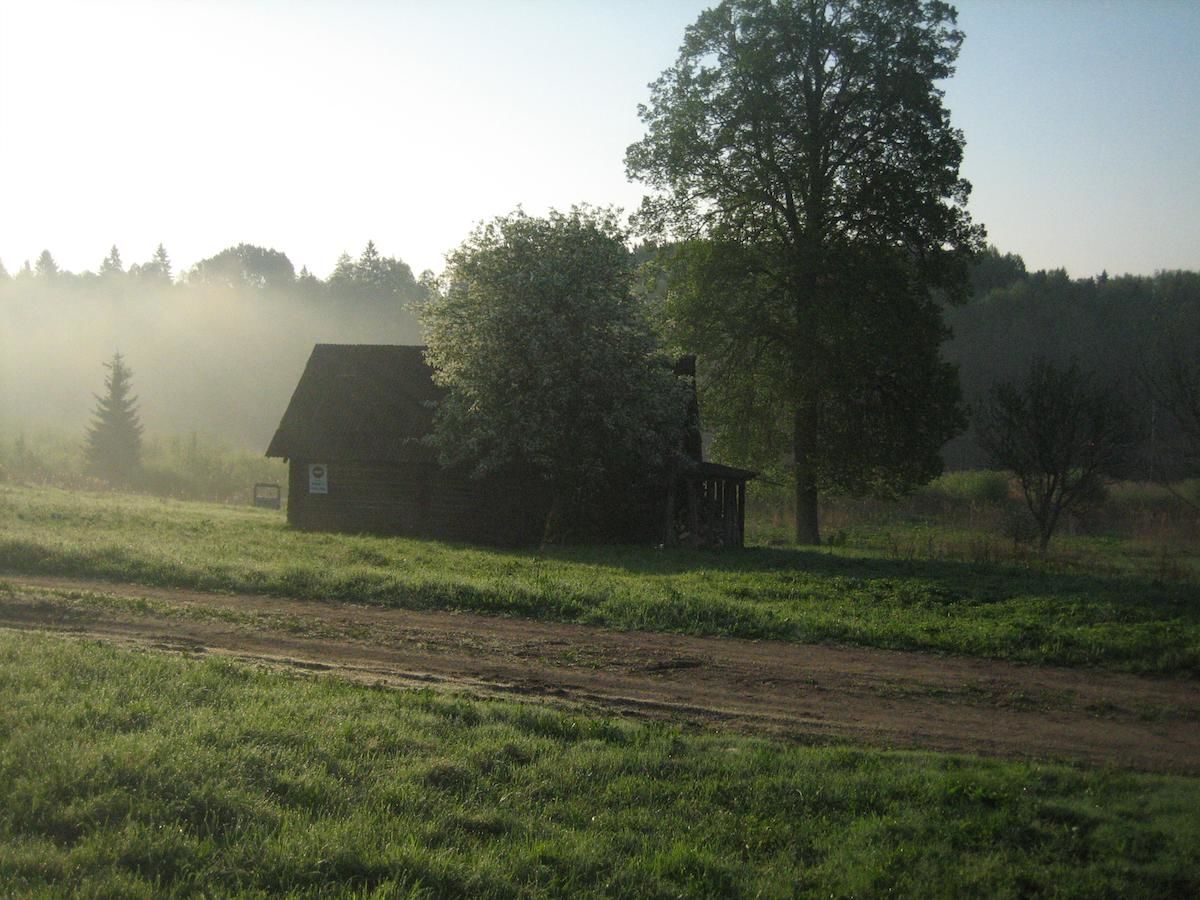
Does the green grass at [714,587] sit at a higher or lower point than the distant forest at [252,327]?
lower

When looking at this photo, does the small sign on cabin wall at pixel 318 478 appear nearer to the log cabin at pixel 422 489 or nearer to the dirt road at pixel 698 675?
the log cabin at pixel 422 489

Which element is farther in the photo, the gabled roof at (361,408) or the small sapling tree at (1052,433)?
the gabled roof at (361,408)

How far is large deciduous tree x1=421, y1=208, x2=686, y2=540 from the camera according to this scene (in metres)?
27.5

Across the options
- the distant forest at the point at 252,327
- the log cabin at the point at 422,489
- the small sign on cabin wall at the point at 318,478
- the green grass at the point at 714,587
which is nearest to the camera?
the green grass at the point at 714,587

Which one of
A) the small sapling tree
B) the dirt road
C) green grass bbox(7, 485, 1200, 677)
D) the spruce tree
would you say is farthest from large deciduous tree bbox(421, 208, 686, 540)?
the spruce tree

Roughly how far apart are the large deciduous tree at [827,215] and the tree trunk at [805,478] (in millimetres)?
147

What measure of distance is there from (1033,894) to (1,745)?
7.03m

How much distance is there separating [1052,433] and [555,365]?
1467 centimetres

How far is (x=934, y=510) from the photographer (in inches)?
1967

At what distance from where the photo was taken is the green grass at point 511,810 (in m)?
6.13

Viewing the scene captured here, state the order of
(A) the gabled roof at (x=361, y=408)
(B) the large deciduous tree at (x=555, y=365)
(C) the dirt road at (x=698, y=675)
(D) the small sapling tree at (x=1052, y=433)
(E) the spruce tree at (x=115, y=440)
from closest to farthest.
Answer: (C) the dirt road at (x=698, y=675)
(B) the large deciduous tree at (x=555, y=365)
(D) the small sapling tree at (x=1052, y=433)
(A) the gabled roof at (x=361, y=408)
(E) the spruce tree at (x=115, y=440)

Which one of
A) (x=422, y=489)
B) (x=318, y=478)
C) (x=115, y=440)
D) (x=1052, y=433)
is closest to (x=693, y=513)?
(x=422, y=489)

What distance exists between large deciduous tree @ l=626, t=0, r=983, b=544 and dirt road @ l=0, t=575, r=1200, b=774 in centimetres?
1791

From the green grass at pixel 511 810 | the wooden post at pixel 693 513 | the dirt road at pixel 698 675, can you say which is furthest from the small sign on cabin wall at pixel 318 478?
the green grass at pixel 511 810
